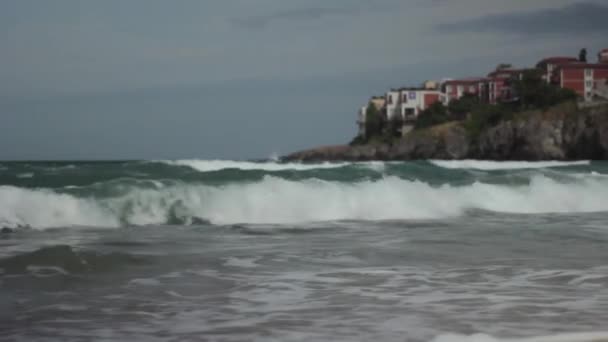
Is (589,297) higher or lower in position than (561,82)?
lower

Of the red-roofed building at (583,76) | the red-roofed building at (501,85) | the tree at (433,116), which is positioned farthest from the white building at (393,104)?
the red-roofed building at (583,76)

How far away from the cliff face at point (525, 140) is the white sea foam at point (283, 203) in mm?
43877

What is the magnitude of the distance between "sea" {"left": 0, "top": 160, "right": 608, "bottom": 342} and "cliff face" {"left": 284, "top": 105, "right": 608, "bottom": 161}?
46.7 meters

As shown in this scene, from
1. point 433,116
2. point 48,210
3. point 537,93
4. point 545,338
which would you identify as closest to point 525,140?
point 537,93

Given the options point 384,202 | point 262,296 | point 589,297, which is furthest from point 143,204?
point 589,297

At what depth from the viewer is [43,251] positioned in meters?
8.07

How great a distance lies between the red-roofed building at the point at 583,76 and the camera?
266 ft

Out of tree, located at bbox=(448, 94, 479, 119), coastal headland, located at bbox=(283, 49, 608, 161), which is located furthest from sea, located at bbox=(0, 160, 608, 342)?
tree, located at bbox=(448, 94, 479, 119)

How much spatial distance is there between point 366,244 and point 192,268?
286cm

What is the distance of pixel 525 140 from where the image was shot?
219 feet

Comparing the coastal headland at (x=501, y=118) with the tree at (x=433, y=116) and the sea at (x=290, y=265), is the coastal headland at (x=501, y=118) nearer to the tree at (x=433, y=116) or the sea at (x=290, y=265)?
the tree at (x=433, y=116)

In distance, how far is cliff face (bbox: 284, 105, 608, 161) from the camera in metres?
59.7

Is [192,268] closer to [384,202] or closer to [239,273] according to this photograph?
[239,273]

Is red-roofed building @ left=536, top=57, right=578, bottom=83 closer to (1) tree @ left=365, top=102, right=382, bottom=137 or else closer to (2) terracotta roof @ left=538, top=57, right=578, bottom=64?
(2) terracotta roof @ left=538, top=57, right=578, bottom=64
